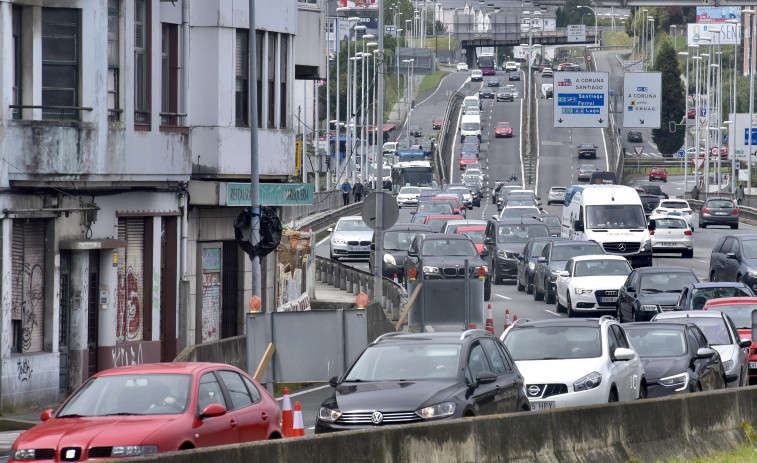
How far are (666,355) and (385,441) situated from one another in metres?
9.75

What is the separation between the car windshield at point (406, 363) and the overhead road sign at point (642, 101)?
71383 mm

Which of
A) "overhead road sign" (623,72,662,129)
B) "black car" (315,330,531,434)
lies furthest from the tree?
"black car" (315,330,531,434)

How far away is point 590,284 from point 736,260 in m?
4.69

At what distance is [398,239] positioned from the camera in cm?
4312

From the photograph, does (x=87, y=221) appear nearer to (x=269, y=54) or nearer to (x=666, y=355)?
(x=269, y=54)

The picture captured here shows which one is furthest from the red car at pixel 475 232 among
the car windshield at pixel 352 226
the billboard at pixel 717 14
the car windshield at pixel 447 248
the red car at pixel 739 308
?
the billboard at pixel 717 14

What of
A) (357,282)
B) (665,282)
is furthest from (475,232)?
(665,282)

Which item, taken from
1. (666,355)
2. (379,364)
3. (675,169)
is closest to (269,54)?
(666,355)

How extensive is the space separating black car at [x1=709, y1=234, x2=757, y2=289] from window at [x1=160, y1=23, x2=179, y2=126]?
14.9m

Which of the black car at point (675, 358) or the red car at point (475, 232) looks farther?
the red car at point (475, 232)

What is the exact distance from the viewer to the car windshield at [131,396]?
1233 cm

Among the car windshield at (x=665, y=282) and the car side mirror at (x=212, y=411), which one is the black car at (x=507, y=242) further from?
the car side mirror at (x=212, y=411)

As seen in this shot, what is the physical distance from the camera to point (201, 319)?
28734 millimetres

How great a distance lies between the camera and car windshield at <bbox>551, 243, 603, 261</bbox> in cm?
3772
